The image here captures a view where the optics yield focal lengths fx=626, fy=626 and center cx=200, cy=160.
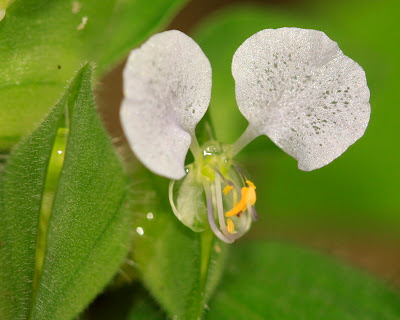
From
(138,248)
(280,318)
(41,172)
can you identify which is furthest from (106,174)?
(280,318)

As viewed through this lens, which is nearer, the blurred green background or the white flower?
the white flower

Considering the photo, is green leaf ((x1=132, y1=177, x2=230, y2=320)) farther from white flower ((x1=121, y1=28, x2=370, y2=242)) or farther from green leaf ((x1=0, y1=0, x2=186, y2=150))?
green leaf ((x1=0, y1=0, x2=186, y2=150))

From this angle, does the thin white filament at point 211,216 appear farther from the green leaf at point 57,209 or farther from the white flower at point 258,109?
the green leaf at point 57,209

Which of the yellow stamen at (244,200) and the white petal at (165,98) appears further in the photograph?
the yellow stamen at (244,200)

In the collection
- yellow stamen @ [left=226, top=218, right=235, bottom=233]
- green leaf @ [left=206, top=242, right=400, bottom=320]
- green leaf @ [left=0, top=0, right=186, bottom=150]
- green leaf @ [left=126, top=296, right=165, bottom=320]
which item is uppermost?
green leaf @ [left=0, top=0, right=186, bottom=150]

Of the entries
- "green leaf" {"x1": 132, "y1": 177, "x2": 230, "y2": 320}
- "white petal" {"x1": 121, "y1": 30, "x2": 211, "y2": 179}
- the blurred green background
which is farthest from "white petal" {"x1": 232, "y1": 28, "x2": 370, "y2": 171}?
the blurred green background

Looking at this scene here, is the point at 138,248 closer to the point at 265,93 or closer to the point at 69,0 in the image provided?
the point at 265,93

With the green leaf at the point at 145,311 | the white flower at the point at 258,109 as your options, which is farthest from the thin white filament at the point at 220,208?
the green leaf at the point at 145,311
